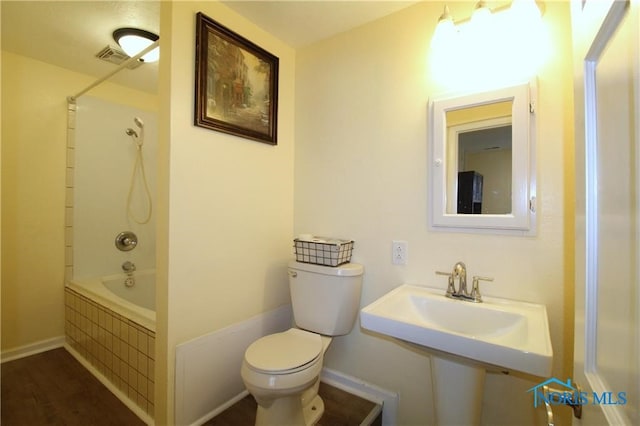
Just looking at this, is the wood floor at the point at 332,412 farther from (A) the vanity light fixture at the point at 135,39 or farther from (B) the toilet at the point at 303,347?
(A) the vanity light fixture at the point at 135,39

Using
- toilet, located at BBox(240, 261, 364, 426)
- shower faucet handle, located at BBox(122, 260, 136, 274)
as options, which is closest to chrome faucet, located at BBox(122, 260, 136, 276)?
shower faucet handle, located at BBox(122, 260, 136, 274)

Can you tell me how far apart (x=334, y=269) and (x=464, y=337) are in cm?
73

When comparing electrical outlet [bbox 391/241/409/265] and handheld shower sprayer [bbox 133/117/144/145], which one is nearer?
electrical outlet [bbox 391/241/409/265]

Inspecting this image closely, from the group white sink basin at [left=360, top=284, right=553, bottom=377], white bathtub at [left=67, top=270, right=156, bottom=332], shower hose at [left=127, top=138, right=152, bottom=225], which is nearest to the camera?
white sink basin at [left=360, top=284, right=553, bottom=377]

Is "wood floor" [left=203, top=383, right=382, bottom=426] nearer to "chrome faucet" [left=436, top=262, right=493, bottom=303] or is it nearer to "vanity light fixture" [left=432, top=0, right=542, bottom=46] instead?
"chrome faucet" [left=436, top=262, right=493, bottom=303]

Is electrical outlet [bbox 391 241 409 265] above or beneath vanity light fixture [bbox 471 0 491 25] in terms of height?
beneath

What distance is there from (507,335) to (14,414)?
253 centimetres

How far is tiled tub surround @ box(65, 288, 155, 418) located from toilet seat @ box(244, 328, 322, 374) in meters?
0.57

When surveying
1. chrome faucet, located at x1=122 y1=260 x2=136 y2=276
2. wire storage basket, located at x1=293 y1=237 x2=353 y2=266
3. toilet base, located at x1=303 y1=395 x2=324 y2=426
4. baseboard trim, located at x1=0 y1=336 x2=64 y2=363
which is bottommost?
baseboard trim, located at x1=0 y1=336 x2=64 y2=363

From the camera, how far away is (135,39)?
180 centimetres

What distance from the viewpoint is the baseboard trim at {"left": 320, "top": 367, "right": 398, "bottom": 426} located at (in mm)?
1516

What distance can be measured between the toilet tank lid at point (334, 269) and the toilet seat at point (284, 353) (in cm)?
34

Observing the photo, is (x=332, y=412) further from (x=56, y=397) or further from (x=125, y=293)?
(x=125, y=293)

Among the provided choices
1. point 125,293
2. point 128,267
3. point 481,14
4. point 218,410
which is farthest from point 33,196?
point 481,14
